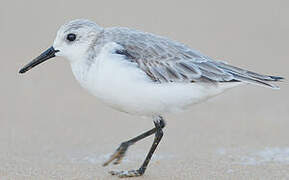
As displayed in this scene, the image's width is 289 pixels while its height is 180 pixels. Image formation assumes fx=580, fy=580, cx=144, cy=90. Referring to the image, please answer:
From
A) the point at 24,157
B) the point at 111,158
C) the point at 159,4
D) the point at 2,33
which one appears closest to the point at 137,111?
the point at 111,158

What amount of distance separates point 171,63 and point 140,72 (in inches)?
15.1

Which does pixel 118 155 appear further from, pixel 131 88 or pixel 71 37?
pixel 71 37

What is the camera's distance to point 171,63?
563 centimetres

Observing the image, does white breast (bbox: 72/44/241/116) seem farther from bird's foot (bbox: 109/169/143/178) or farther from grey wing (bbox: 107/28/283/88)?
bird's foot (bbox: 109/169/143/178)

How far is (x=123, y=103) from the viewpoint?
5375 mm

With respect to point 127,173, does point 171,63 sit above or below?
above

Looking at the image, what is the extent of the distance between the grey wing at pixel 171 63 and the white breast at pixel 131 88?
80 mm

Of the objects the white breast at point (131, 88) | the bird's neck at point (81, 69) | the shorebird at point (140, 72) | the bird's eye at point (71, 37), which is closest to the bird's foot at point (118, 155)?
the shorebird at point (140, 72)

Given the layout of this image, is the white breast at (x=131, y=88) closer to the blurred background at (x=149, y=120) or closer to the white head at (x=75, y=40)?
the white head at (x=75, y=40)

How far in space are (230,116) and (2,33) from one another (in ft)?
15.3

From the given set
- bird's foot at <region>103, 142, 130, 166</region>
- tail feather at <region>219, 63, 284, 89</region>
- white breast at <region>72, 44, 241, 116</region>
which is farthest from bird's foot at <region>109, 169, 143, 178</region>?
tail feather at <region>219, 63, 284, 89</region>

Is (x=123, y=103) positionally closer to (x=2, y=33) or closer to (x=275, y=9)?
(x=2, y=33)

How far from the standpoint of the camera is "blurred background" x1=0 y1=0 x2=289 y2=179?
592 cm

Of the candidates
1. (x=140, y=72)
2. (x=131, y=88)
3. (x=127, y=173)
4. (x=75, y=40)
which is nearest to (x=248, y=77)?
(x=140, y=72)
